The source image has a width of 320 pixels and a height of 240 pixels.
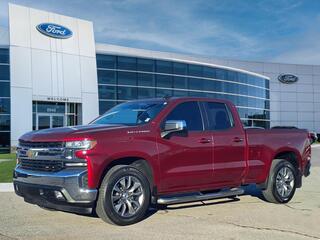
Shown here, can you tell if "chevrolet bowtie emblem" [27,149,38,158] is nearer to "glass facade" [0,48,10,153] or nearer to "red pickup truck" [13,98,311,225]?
"red pickup truck" [13,98,311,225]

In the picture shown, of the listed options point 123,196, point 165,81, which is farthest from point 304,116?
point 123,196

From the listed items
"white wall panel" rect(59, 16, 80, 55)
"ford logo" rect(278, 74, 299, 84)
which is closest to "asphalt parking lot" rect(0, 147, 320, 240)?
"white wall panel" rect(59, 16, 80, 55)

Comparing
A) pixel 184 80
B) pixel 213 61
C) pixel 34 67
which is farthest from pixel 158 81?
pixel 213 61

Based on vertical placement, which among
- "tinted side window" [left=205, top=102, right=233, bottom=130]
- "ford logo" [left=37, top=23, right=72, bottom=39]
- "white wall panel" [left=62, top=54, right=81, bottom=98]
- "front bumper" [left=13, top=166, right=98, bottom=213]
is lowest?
"front bumper" [left=13, top=166, right=98, bottom=213]

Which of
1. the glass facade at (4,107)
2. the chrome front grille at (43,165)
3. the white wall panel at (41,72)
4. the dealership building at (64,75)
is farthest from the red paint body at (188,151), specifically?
the glass facade at (4,107)

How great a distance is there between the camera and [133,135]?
6602 mm

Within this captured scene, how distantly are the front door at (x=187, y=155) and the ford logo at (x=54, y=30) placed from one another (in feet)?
83.6

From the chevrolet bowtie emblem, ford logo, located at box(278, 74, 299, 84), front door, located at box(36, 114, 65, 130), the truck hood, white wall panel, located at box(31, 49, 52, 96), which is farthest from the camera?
ford logo, located at box(278, 74, 299, 84)

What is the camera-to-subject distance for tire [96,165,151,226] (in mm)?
6266

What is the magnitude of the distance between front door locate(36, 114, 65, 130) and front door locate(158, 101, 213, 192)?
83.4 feet

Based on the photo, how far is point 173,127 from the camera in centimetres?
679

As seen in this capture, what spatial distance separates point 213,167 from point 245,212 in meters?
0.93

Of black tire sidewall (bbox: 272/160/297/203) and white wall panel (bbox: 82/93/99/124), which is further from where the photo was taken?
white wall panel (bbox: 82/93/99/124)

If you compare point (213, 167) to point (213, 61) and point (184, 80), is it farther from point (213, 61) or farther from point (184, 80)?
point (213, 61)
